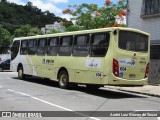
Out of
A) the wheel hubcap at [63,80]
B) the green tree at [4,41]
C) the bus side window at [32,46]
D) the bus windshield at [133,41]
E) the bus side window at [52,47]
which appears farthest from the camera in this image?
the green tree at [4,41]

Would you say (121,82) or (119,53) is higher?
(119,53)

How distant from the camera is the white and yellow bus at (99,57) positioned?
15625 mm

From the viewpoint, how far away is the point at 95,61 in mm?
16391

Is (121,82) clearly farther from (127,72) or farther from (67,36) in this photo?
(67,36)

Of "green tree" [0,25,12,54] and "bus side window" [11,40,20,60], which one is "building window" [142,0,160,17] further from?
"green tree" [0,25,12,54]

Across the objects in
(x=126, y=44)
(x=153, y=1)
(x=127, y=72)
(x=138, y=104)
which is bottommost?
(x=138, y=104)

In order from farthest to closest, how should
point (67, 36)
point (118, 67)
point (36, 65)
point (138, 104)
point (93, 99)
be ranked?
point (36, 65) → point (67, 36) → point (118, 67) → point (93, 99) → point (138, 104)

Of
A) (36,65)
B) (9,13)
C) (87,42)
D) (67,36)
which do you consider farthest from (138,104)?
(9,13)

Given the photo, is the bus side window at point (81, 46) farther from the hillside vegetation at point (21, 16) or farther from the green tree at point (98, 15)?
the hillside vegetation at point (21, 16)

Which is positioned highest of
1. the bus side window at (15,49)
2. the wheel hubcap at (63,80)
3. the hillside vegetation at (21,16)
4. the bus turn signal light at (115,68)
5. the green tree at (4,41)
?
the hillside vegetation at (21,16)

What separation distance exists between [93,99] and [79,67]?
3.31m

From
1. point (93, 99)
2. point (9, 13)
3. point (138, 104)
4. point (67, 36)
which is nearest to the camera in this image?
point (138, 104)

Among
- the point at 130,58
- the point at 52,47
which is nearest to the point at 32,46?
the point at 52,47

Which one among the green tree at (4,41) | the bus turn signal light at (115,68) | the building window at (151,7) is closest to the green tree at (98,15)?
the building window at (151,7)
